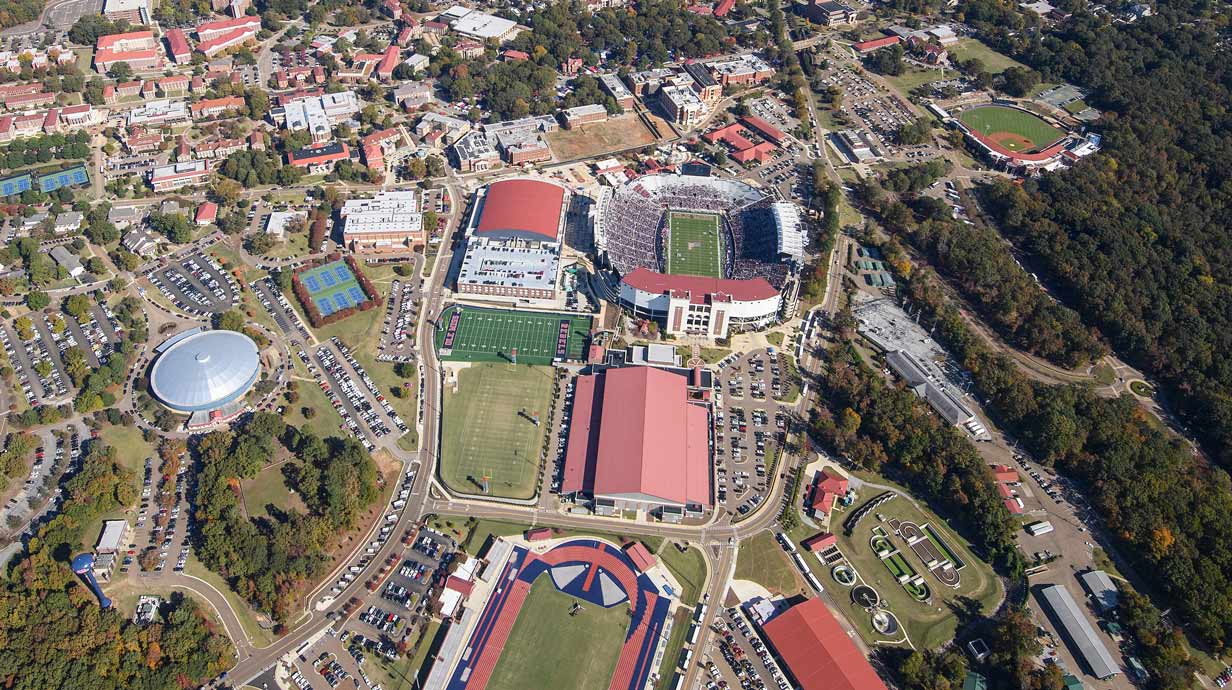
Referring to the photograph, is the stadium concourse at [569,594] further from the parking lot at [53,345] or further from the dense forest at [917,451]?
the parking lot at [53,345]

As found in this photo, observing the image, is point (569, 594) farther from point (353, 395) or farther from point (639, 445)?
point (353, 395)

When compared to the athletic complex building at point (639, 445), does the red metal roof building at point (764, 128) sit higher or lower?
higher

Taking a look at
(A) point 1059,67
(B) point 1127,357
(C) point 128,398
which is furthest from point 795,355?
(A) point 1059,67

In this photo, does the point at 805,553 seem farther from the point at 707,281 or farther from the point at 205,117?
the point at 205,117

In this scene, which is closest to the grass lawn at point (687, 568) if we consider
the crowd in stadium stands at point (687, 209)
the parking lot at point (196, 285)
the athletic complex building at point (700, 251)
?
the athletic complex building at point (700, 251)

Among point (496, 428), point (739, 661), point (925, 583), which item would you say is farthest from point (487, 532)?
point (925, 583)

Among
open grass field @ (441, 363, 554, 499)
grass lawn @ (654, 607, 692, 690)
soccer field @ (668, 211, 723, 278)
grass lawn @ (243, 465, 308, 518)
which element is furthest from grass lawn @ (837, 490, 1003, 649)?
grass lawn @ (243, 465, 308, 518)

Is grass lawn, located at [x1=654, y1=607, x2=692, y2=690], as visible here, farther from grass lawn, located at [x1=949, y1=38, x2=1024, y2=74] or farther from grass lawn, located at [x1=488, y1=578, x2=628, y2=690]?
grass lawn, located at [x1=949, y1=38, x2=1024, y2=74]
